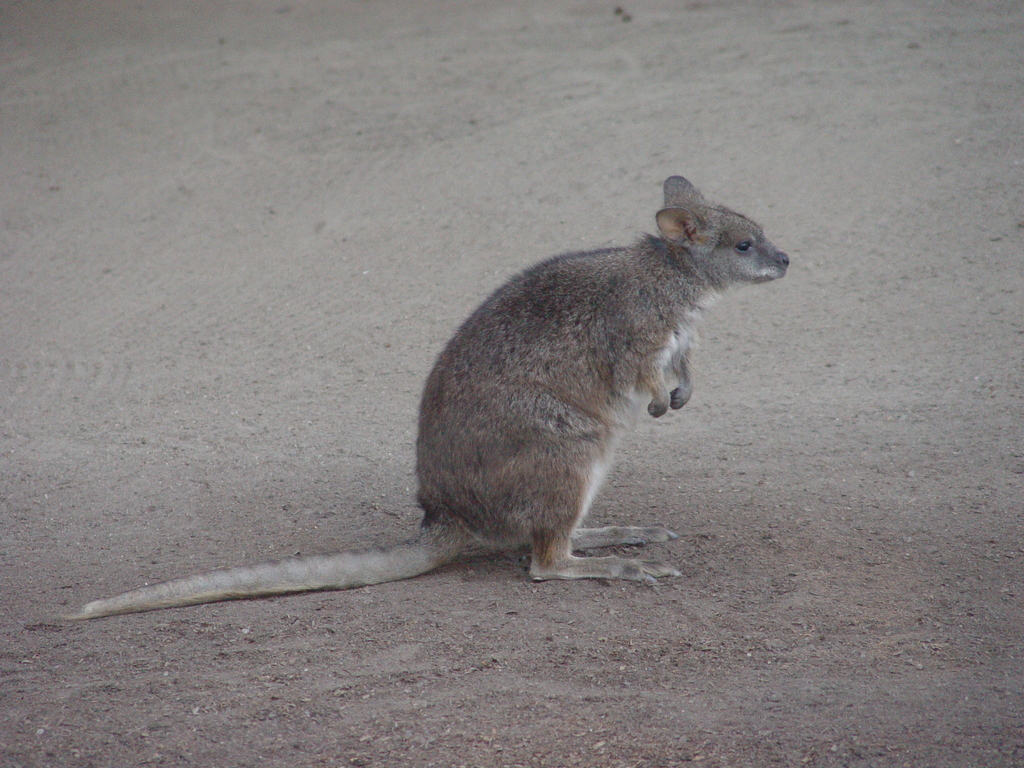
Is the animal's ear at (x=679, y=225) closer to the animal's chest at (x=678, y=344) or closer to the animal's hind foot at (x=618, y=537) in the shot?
the animal's chest at (x=678, y=344)

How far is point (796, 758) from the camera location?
334 cm

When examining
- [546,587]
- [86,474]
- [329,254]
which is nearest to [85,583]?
[86,474]

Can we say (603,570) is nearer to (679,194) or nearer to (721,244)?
(721,244)

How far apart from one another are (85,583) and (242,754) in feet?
5.79

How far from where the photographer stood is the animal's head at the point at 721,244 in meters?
4.95

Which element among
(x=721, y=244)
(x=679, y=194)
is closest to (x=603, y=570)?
(x=721, y=244)

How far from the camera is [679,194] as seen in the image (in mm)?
5234

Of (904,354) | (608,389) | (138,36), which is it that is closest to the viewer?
(608,389)

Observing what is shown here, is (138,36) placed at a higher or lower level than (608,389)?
higher

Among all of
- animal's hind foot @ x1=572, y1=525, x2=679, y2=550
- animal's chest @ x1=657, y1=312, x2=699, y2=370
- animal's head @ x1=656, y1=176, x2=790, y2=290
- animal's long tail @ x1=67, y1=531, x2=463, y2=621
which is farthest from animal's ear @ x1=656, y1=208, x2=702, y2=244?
animal's long tail @ x1=67, y1=531, x2=463, y2=621

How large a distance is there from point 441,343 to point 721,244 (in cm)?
293

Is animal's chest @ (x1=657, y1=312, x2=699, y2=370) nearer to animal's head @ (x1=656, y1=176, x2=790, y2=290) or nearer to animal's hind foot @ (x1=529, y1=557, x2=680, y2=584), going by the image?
animal's head @ (x1=656, y1=176, x2=790, y2=290)

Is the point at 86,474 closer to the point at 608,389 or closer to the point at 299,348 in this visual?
the point at 299,348

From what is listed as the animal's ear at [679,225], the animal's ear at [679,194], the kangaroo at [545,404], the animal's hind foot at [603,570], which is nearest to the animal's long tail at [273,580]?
the kangaroo at [545,404]
